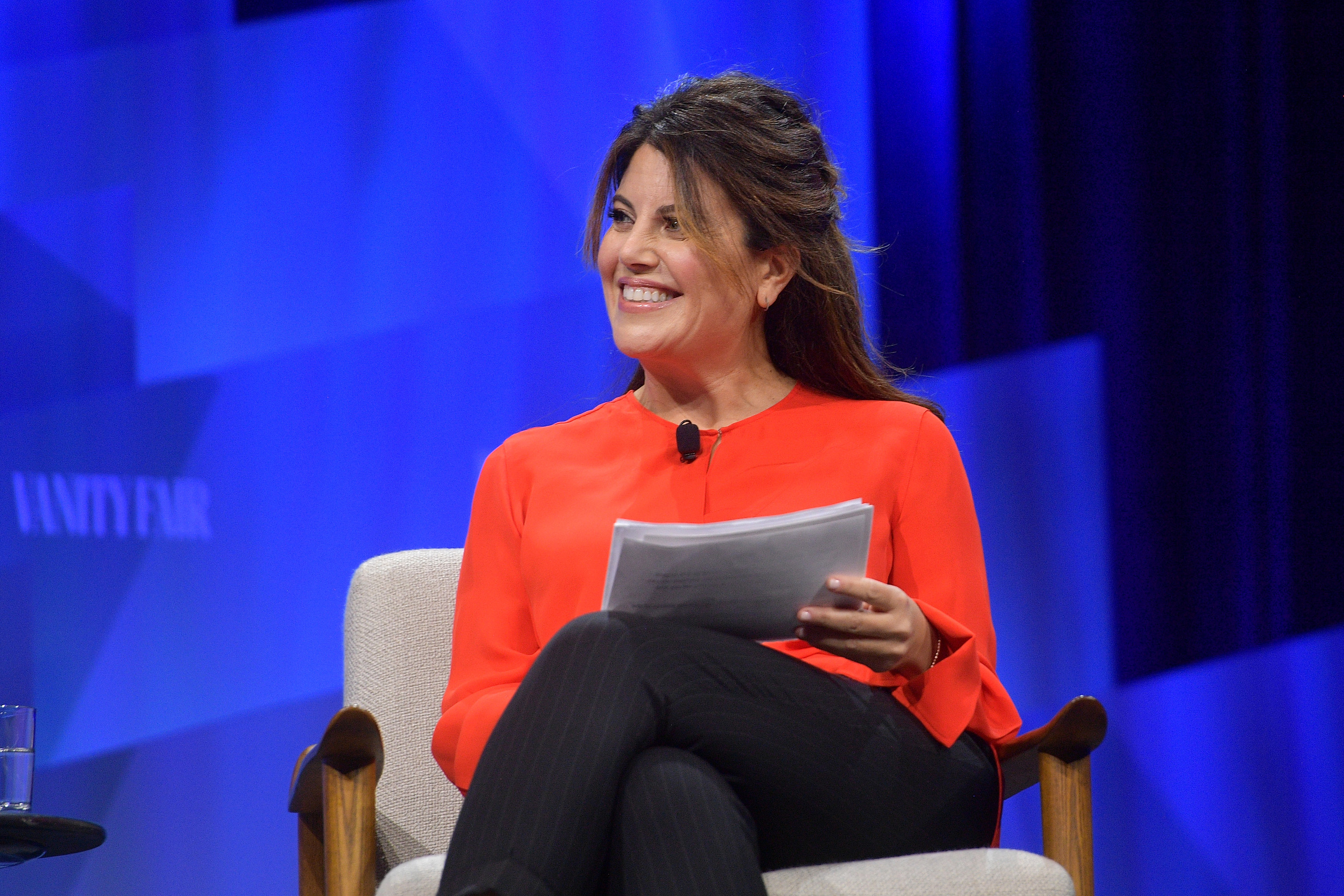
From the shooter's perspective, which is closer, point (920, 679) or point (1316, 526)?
point (920, 679)

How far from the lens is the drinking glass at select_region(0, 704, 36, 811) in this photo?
185 centimetres

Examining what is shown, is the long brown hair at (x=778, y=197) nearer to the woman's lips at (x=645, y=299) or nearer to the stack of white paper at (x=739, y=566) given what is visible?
the woman's lips at (x=645, y=299)

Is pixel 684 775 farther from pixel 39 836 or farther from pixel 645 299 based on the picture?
pixel 39 836

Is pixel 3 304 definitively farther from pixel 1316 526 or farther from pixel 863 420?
pixel 1316 526

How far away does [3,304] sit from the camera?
2291mm

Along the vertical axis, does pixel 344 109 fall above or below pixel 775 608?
above

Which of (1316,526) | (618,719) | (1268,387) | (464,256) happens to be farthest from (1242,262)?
(618,719)

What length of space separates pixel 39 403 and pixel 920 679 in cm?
172

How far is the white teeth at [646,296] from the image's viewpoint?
1570mm

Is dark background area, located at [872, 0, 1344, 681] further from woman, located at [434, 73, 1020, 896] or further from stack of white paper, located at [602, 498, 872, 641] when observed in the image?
stack of white paper, located at [602, 498, 872, 641]

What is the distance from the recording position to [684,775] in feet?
3.50

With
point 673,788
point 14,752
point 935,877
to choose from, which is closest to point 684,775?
point 673,788

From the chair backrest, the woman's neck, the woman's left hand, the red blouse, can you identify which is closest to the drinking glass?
the chair backrest

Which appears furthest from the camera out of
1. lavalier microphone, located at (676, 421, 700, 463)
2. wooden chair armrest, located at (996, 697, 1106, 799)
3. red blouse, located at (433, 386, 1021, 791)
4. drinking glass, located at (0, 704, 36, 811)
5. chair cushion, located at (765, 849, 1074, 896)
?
drinking glass, located at (0, 704, 36, 811)
